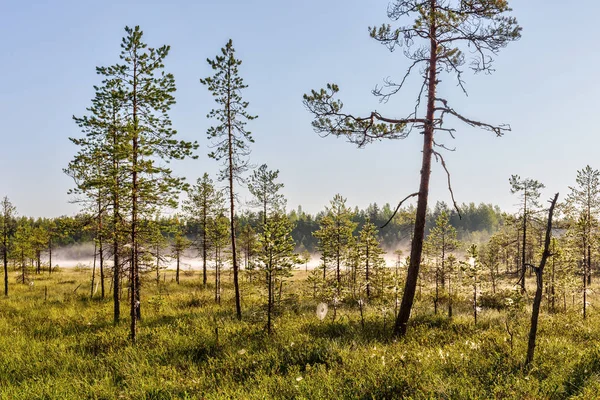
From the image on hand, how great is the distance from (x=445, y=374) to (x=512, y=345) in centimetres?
268

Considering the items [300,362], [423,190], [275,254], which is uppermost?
[423,190]

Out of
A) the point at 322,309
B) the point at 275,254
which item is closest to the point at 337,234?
the point at 322,309

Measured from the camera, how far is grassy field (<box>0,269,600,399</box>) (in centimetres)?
600

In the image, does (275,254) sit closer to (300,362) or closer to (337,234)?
(300,362)

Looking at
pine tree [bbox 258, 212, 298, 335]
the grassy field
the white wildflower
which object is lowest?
the white wildflower

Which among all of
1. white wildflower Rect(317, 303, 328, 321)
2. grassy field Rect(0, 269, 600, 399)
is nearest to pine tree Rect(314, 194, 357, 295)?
white wildflower Rect(317, 303, 328, 321)

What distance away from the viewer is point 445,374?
253 inches

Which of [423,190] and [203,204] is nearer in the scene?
[423,190]

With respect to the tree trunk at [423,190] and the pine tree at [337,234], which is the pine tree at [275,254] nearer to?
the tree trunk at [423,190]

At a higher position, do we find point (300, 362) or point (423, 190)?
point (423, 190)

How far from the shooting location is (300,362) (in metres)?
8.15

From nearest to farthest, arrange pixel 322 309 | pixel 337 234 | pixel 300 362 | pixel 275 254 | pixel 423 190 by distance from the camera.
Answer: pixel 300 362 → pixel 423 190 → pixel 275 254 → pixel 322 309 → pixel 337 234

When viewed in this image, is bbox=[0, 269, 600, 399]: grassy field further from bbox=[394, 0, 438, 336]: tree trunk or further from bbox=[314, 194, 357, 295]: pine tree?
bbox=[314, 194, 357, 295]: pine tree

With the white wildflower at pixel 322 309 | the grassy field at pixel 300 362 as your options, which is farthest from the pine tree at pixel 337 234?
the grassy field at pixel 300 362
